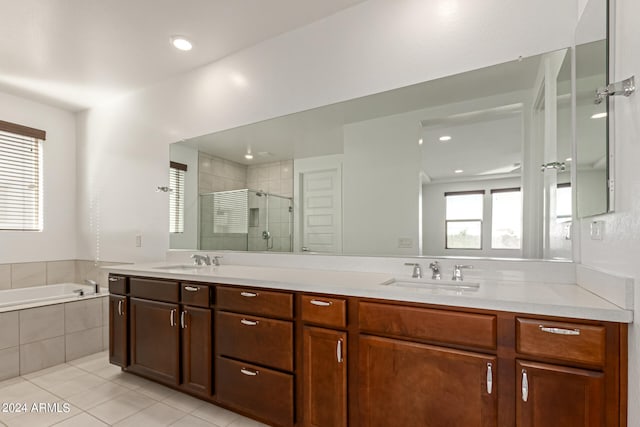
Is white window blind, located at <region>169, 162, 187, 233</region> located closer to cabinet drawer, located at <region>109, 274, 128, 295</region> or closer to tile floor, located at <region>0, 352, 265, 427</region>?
cabinet drawer, located at <region>109, 274, 128, 295</region>

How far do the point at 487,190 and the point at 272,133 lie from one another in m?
1.58

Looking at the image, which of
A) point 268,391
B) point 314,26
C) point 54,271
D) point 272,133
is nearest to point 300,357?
point 268,391

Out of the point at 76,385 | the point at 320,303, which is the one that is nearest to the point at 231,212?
the point at 320,303

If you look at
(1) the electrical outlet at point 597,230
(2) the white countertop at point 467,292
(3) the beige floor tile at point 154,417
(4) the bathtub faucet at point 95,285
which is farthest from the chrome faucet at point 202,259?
(1) the electrical outlet at point 597,230

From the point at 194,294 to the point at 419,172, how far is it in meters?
1.59

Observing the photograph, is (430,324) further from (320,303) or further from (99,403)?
(99,403)

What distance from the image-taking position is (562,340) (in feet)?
3.68

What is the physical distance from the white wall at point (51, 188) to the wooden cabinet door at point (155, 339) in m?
2.08

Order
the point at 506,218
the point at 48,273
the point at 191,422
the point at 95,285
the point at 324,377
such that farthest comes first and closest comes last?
1. the point at 48,273
2. the point at 95,285
3. the point at 191,422
4. the point at 506,218
5. the point at 324,377

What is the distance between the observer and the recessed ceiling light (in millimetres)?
2477

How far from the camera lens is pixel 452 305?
1.30 m

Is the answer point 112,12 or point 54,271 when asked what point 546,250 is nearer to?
point 112,12

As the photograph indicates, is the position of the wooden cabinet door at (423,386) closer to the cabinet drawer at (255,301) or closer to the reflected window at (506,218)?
the cabinet drawer at (255,301)

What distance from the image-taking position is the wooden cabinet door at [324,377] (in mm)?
1529
